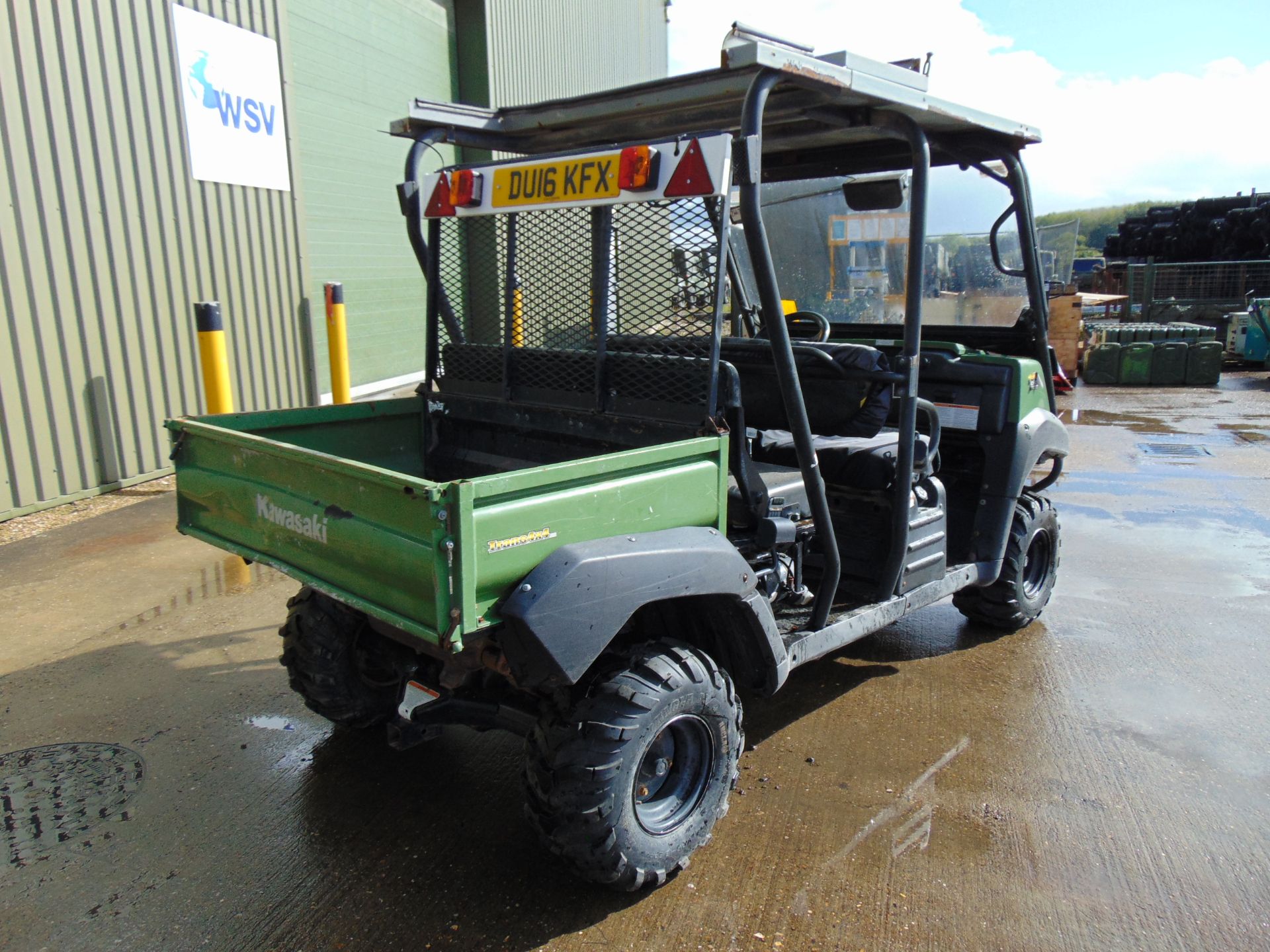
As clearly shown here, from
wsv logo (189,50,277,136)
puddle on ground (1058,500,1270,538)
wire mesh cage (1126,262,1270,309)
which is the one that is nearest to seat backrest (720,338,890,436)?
puddle on ground (1058,500,1270,538)

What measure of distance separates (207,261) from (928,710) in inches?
250

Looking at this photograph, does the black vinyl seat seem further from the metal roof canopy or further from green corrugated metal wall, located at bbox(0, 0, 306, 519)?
green corrugated metal wall, located at bbox(0, 0, 306, 519)

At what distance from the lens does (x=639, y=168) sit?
112 inches

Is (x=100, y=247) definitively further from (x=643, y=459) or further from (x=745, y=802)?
(x=745, y=802)

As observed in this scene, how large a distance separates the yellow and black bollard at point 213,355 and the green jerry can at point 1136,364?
1257cm

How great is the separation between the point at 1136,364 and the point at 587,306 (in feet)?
43.4

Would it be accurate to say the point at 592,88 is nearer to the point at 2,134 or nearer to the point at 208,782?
the point at 2,134

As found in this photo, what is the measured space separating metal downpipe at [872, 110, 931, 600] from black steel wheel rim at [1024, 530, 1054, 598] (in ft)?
4.67

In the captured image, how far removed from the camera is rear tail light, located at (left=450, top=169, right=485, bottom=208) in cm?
341

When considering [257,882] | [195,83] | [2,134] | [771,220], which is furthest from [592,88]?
[257,882]

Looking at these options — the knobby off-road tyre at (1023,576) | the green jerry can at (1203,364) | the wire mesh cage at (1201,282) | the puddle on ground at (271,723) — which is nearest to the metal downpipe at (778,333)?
the knobby off-road tyre at (1023,576)

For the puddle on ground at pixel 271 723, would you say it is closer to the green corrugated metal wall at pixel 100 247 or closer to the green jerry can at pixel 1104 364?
the green corrugated metal wall at pixel 100 247

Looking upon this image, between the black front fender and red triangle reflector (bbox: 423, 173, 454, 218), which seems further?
red triangle reflector (bbox: 423, 173, 454, 218)

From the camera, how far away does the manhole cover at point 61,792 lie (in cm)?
293
